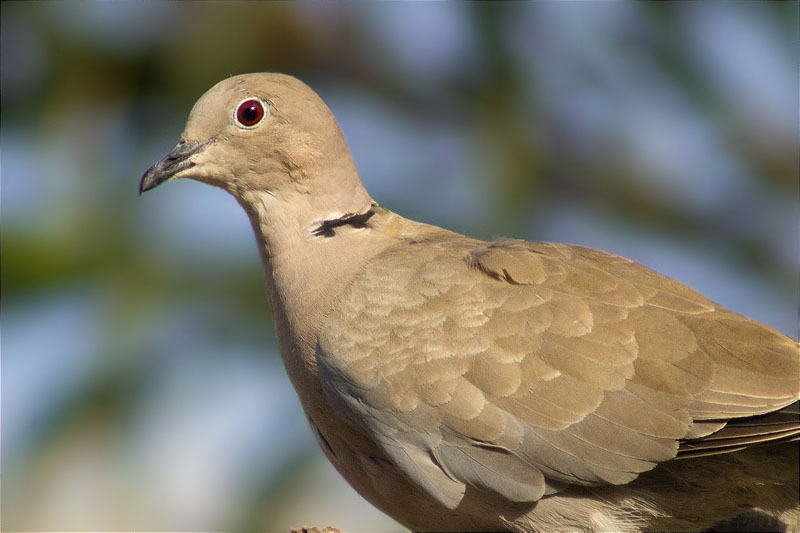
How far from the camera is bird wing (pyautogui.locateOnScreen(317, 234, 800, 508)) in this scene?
2.23 meters

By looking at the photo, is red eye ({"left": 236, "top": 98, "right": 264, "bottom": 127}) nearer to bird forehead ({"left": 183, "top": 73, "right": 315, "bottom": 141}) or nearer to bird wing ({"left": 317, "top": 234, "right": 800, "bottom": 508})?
bird forehead ({"left": 183, "top": 73, "right": 315, "bottom": 141})

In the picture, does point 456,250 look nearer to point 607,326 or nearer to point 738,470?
point 607,326

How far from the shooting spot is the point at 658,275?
2.59m

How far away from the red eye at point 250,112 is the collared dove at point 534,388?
257 millimetres

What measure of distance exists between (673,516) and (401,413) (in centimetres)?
81

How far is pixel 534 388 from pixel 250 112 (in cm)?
125

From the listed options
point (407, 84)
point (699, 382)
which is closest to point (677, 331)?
point (699, 382)

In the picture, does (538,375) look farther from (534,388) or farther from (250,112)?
(250,112)

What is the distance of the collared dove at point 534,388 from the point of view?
2.23 metres

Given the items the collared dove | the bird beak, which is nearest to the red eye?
the bird beak

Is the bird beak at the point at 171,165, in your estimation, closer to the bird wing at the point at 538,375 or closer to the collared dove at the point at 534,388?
the collared dove at the point at 534,388

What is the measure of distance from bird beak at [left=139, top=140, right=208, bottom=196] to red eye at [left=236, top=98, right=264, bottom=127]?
142 mm

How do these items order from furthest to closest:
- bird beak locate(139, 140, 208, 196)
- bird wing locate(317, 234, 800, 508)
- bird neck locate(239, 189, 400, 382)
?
bird beak locate(139, 140, 208, 196)
bird neck locate(239, 189, 400, 382)
bird wing locate(317, 234, 800, 508)

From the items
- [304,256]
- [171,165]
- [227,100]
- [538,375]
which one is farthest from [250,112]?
[538,375]
